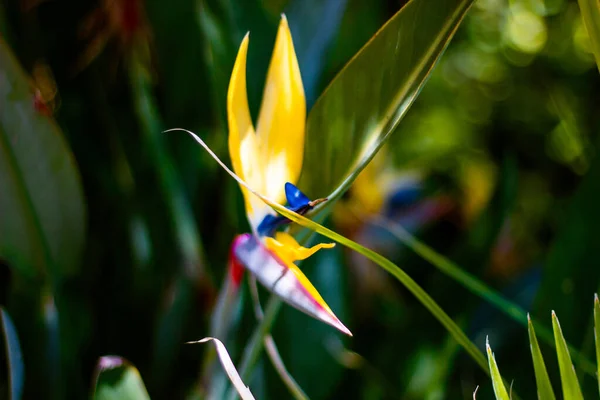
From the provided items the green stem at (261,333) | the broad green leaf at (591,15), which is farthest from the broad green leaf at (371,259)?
the broad green leaf at (591,15)

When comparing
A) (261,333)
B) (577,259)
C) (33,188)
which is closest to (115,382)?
(261,333)

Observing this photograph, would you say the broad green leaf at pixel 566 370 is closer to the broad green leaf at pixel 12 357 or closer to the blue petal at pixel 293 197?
the blue petal at pixel 293 197

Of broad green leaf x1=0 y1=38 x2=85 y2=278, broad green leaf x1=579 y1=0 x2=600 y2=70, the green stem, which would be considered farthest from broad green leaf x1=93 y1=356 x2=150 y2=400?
broad green leaf x1=579 y1=0 x2=600 y2=70

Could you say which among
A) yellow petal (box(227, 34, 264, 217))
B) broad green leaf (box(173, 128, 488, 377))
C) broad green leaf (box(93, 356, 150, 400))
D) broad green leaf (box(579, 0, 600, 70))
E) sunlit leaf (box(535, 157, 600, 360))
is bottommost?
sunlit leaf (box(535, 157, 600, 360))

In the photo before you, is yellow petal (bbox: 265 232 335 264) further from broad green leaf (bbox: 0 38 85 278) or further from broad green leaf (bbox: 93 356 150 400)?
broad green leaf (bbox: 0 38 85 278)

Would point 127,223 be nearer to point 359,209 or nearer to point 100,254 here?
point 100,254

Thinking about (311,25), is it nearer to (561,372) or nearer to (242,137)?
(242,137)

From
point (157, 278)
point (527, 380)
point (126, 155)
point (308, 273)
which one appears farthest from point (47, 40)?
point (527, 380)
